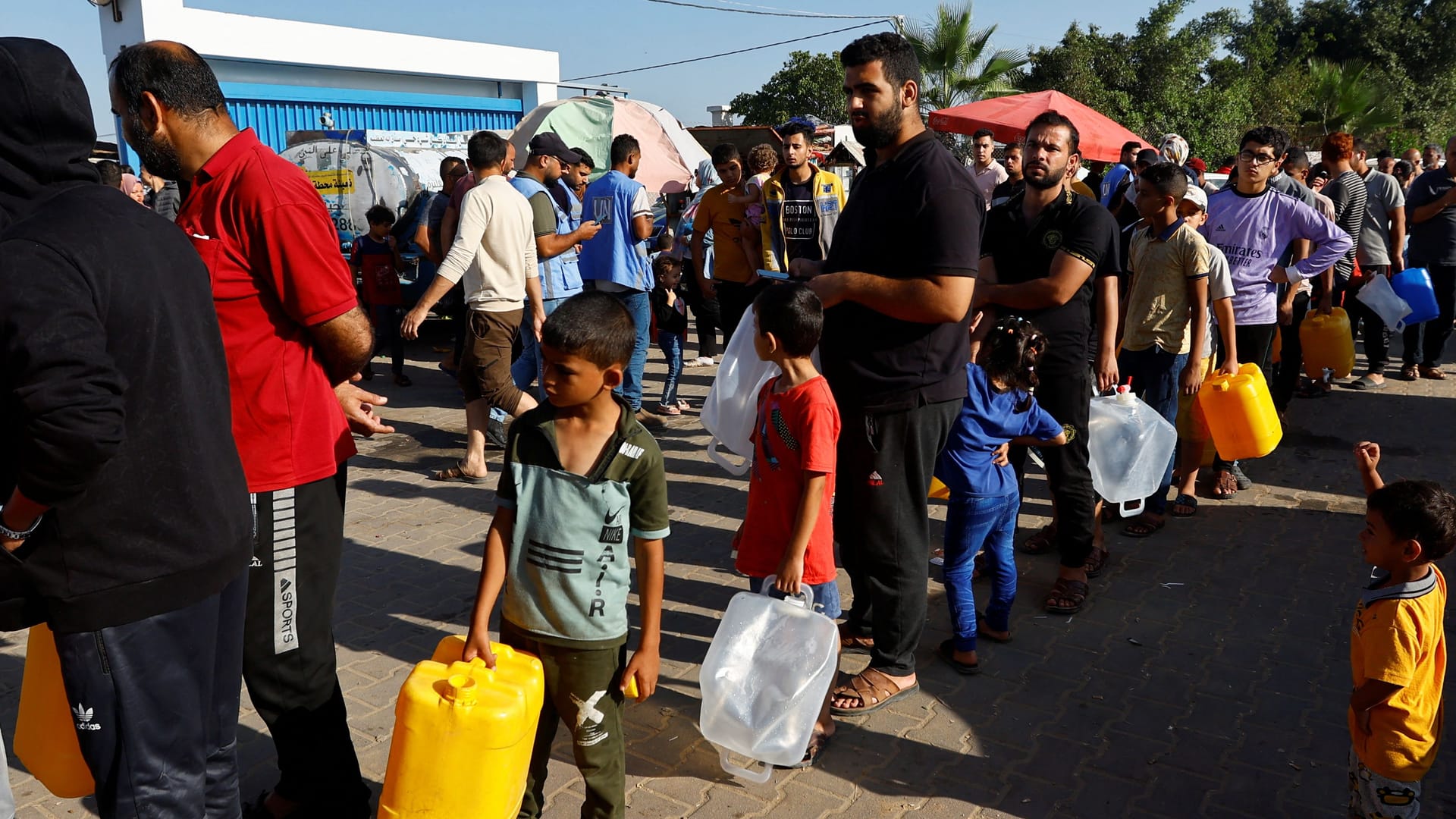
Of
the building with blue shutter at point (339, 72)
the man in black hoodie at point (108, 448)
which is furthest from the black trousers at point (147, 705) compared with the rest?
the building with blue shutter at point (339, 72)

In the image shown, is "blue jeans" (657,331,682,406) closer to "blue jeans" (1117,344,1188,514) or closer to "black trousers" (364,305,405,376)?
"black trousers" (364,305,405,376)

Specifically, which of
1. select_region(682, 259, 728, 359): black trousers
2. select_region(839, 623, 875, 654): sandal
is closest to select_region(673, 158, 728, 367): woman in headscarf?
select_region(682, 259, 728, 359): black trousers

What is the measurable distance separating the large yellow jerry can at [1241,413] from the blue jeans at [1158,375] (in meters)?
0.19

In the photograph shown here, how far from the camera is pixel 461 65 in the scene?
31.9 meters

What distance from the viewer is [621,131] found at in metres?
16.4

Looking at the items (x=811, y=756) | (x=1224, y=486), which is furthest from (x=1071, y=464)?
(x=1224, y=486)

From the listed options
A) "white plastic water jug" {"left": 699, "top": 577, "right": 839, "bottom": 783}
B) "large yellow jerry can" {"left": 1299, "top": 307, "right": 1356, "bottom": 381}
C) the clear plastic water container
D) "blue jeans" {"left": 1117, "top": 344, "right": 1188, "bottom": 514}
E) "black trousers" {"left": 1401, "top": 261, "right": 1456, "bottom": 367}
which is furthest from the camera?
"black trousers" {"left": 1401, "top": 261, "right": 1456, "bottom": 367}

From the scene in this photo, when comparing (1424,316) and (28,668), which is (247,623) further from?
(1424,316)

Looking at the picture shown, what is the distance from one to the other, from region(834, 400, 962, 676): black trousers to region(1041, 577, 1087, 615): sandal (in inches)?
45.4

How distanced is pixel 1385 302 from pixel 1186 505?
168 inches

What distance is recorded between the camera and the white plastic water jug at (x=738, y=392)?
12.9ft

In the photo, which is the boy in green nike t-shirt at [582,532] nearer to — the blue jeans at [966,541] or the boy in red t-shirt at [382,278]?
the blue jeans at [966,541]

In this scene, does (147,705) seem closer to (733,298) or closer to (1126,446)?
(1126,446)

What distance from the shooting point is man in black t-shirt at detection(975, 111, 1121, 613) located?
429 cm
